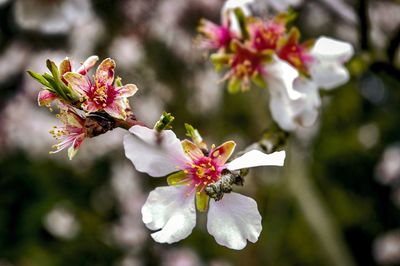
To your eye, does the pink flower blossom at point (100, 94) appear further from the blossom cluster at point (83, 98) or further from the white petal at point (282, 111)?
the white petal at point (282, 111)

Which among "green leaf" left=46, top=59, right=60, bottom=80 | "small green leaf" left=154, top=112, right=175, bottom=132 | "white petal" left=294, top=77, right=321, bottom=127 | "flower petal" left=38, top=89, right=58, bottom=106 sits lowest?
"white petal" left=294, top=77, right=321, bottom=127

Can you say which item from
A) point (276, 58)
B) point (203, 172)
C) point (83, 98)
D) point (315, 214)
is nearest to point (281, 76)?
point (276, 58)

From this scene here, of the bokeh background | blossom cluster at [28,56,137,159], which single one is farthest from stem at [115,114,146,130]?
the bokeh background

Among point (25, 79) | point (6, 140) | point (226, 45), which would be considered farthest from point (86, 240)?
point (226, 45)

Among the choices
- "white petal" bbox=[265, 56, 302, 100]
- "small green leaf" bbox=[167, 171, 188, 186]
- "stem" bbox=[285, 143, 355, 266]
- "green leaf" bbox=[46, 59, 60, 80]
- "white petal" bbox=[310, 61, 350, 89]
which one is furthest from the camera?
"stem" bbox=[285, 143, 355, 266]

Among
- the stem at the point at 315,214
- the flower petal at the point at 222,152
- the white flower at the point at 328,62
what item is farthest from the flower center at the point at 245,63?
the stem at the point at 315,214

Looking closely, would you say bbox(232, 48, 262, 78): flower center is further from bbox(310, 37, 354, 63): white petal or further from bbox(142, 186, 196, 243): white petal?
bbox(142, 186, 196, 243): white petal

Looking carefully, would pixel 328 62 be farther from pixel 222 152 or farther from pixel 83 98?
pixel 83 98

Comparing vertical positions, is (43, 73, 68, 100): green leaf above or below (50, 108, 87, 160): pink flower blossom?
above
